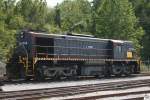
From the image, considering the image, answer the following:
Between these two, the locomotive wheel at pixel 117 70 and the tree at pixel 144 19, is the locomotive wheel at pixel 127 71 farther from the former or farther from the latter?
the tree at pixel 144 19

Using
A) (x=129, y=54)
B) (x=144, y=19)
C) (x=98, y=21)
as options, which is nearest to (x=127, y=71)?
(x=129, y=54)

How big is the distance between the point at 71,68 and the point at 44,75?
2612 millimetres

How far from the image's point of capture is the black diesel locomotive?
26438mm

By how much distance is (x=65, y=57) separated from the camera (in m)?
28.4

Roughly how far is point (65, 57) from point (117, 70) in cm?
604

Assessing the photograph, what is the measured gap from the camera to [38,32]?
27.3 metres

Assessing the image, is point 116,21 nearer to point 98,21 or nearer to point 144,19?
point 98,21

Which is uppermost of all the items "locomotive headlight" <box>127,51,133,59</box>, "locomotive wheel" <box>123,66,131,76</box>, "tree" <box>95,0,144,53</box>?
"tree" <box>95,0,144,53</box>

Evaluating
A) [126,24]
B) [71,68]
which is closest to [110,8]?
[126,24]

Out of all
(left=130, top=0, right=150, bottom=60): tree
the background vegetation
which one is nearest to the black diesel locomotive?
the background vegetation

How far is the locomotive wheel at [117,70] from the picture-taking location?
3248 centimetres

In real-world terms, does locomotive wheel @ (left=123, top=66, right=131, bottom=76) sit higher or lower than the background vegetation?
lower

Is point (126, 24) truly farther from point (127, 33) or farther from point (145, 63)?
point (145, 63)

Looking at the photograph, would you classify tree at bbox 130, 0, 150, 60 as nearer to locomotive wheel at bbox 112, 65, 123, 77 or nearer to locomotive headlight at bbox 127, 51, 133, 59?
locomotive headlight at bbox 127, 51, 133, 59
